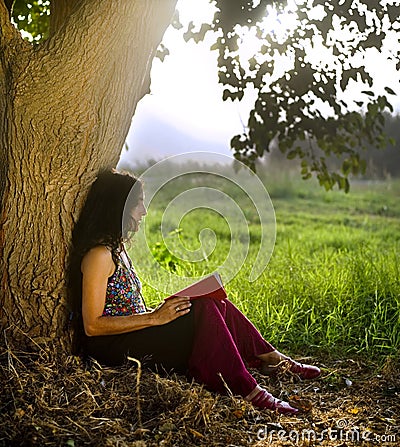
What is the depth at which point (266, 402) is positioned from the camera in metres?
2.60

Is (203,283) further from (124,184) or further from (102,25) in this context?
(102,25)

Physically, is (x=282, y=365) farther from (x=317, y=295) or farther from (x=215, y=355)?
(x=317, y=295)

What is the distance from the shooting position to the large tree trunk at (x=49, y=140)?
2.66m

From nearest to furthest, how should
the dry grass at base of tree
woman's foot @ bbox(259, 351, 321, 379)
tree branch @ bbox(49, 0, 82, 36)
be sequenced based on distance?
1. the dry grass at base of tree
2. tree branch @ bbox(49, 0, 82, 36)
3. woman's foot @ bbox(259, 351, 321, 379)

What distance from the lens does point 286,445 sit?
2328 millimetres

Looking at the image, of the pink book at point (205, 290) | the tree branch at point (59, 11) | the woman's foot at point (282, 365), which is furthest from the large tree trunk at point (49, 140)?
the woman's foot at point (282, 365)

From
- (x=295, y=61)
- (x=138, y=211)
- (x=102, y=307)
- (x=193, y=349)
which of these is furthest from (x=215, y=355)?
(x=295, y=61)

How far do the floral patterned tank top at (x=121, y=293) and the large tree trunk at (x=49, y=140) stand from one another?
0.19 m

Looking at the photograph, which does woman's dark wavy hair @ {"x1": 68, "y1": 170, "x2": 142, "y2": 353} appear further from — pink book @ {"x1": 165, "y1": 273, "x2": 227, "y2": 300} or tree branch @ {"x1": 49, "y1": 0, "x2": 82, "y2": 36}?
tree branch @ {"x1": 49, "y1": 0, "x2": 82, "y2": 36}

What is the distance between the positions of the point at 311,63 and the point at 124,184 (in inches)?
A: 70.9

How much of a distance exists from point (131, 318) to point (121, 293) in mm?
130

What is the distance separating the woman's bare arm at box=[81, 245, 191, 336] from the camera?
8.62 ft

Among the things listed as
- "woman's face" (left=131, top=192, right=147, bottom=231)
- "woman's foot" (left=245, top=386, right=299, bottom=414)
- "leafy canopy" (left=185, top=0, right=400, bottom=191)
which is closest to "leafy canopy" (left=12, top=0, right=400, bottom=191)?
"leafy canopy" (left=185, top=0, right=400, bottom=191)

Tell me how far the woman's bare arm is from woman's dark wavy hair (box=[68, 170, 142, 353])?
6cm
